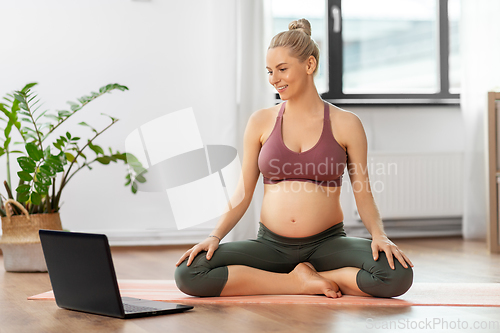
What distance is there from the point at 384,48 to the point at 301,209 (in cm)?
232

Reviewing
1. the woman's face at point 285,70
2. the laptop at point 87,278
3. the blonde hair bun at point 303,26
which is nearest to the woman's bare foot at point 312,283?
the laptop at point 87,278

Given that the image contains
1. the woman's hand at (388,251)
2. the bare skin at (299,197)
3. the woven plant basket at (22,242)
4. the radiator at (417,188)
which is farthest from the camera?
the radiator at (417,188)

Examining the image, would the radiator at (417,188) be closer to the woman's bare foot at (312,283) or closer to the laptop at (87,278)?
the woman's bare foot at (312,283)

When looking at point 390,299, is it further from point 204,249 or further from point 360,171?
point 204,249

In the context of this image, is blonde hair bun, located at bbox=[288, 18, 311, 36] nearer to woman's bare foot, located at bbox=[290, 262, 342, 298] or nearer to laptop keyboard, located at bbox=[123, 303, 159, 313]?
woman's bare foot, located at bbox=[290, 262, 342, 298]

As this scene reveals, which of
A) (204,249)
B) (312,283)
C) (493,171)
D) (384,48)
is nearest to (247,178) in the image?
(204,249)

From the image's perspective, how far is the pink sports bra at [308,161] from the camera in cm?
189

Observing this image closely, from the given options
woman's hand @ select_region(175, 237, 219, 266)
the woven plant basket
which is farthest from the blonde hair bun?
the woven plant basket

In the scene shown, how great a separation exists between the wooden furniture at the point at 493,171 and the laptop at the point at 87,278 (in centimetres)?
199

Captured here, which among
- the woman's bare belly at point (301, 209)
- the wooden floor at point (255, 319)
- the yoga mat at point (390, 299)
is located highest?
the woman's bare belly at point (301, 209)

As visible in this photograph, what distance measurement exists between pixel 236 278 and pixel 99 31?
2.04 m

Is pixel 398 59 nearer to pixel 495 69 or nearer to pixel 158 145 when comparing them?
pixel 495 69

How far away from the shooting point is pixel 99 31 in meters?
3.29

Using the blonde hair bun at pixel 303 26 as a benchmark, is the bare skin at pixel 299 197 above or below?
below
